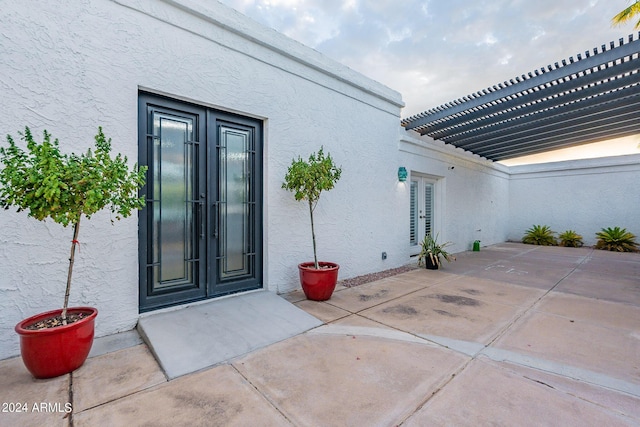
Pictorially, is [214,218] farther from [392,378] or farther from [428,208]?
[428,208]

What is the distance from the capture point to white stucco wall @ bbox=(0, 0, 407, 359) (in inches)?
98.9

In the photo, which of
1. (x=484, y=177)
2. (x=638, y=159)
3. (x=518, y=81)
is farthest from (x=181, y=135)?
(x=638, y=159)

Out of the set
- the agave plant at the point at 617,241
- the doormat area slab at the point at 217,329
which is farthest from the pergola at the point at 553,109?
the doormat area slab at the point at 217,329

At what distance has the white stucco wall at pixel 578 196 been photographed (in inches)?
401

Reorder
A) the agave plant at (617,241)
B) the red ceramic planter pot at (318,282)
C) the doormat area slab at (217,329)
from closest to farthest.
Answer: the doormat area slab at (217,329) < the red ceramic planter pot at (318,282) < the agave plant at (617,241)

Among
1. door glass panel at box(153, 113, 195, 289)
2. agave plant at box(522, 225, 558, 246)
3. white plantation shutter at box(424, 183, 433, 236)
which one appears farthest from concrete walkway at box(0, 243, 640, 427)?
agave plant at box(522, 225, 558, 246)

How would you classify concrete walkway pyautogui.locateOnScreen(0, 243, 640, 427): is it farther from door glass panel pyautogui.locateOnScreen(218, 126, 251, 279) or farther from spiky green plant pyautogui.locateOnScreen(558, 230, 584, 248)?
spiky green plant pyautogui.locateOnScreen(558, 230, 584, 248)

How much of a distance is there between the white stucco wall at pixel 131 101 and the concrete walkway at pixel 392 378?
25.4 inches

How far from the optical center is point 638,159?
992 centimetres

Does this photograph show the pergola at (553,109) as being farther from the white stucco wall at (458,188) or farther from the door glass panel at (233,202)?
the door glass panel at (233,202)

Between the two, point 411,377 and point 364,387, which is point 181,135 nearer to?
point 364,387

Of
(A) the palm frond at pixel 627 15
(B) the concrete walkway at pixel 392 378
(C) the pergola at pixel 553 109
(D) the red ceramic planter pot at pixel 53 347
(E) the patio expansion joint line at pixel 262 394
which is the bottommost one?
(E) the patio expansion joint line at pixel 262 394

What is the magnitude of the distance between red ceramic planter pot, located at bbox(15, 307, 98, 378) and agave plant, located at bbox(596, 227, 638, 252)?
14457 mm

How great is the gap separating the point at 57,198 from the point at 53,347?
1166mm
